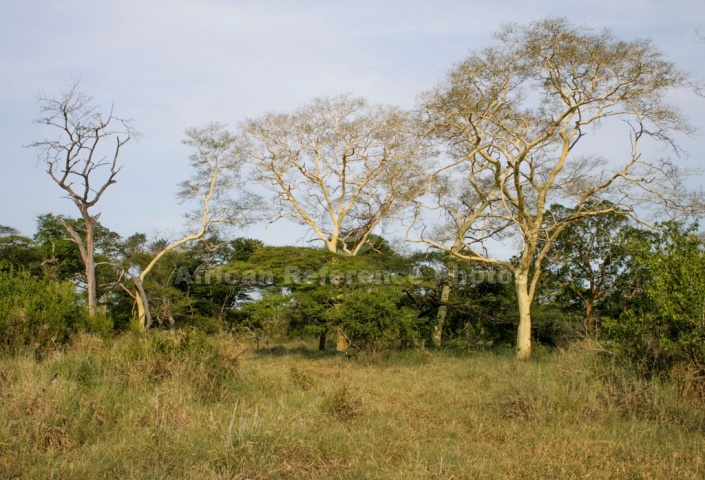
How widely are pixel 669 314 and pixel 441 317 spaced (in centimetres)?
1149

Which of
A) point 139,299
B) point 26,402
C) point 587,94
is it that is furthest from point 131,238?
point 26,402

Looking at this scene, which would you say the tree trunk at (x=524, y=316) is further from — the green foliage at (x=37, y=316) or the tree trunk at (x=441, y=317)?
the green foliage at (x=37, y=316)

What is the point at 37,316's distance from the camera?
10.1 m

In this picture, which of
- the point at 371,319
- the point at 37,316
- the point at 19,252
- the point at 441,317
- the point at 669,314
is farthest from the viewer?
the point at 19,252

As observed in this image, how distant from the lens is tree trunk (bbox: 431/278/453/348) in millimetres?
17891

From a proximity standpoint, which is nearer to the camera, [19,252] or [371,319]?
[371,319]

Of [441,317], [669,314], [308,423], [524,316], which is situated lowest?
[308,423]

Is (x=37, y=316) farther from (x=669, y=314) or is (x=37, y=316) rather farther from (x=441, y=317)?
(x=441, y=317)

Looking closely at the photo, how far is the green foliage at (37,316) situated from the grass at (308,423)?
1.50 metres

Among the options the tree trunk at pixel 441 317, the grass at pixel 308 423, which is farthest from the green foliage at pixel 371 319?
the grass at pixel 308 423

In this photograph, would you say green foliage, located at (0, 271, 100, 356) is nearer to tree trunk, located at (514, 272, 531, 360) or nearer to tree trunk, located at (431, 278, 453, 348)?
tree trunk, located at (514, 272, 531, 360)

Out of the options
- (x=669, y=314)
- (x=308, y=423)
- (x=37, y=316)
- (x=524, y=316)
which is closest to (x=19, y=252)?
(x=37, y=316)

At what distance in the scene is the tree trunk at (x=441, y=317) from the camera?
17891 mm

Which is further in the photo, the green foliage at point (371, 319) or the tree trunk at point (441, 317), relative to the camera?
the tree trunk at point (441, 317)
